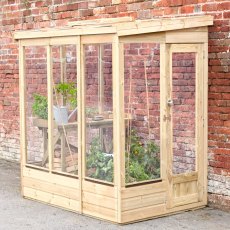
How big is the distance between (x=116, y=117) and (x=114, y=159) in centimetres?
42

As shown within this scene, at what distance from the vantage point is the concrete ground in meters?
6.91

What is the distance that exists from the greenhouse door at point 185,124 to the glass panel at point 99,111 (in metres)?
0.63

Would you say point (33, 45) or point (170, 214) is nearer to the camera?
point (170, 214)

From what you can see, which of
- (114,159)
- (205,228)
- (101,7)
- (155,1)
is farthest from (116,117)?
(101,7)

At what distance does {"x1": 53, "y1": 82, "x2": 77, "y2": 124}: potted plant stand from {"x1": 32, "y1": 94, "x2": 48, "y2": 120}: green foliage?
0.16 meters

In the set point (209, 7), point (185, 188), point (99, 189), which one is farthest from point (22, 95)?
point (209, 7)

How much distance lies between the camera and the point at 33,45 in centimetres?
789

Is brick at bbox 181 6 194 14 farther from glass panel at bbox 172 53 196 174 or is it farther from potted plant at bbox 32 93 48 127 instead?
potted plant at bbox 32 93 48 127

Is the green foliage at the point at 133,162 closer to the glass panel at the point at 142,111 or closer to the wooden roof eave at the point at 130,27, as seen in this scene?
the glass panel at the point at 142,111

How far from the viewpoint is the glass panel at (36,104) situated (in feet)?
25.5

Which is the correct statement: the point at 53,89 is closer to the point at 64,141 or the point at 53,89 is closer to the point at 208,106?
the point at 64,141

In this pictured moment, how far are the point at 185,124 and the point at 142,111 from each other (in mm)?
594

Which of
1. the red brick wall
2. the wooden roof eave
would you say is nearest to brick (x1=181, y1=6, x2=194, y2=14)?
the red brick wall

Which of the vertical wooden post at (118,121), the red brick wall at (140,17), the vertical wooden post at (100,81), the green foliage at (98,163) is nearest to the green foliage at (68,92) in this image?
the vertical wooden post at (100,81)
